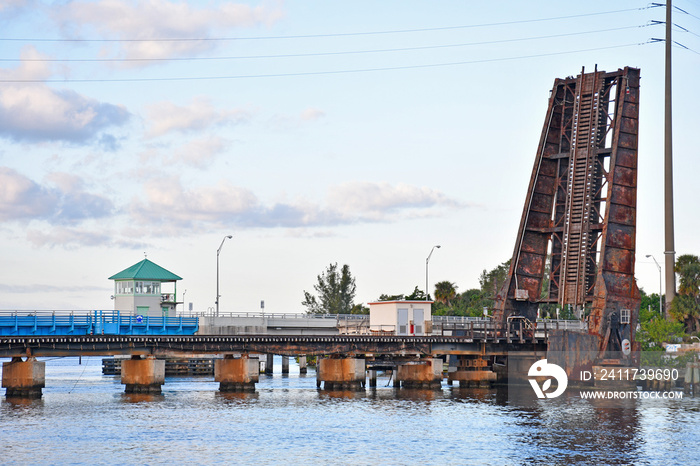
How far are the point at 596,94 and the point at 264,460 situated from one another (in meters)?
45.5

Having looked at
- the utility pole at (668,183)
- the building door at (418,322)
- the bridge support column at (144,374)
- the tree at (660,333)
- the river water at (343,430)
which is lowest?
the river water at (343,430)

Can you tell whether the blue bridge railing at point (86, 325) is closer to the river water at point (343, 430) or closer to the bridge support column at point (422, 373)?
the river water at point (343, 430)

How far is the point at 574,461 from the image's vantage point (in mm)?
39688

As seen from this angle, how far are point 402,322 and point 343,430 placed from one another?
2829cm

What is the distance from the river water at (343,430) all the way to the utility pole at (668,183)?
23699mm

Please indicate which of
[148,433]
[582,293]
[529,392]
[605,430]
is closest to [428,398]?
[529,392]

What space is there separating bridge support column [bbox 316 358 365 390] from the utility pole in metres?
33.4

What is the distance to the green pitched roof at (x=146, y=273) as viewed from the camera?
83.0 m

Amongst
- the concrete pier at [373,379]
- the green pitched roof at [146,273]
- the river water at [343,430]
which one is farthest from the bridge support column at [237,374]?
the green pitched roof at [146,273]

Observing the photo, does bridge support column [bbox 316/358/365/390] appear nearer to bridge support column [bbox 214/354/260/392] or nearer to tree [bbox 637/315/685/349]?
bridge support column [bbox 214/354/260/392]

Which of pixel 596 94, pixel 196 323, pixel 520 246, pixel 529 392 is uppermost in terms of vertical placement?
pixel 596 94

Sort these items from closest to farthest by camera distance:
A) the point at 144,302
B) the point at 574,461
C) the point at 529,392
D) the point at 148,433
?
the point at 574,461, the point at 148,433, the point at 529,392, the point at 144,302

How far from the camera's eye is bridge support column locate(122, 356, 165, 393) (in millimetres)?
66312

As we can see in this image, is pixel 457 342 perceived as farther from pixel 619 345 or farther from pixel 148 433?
pixel 148 433
